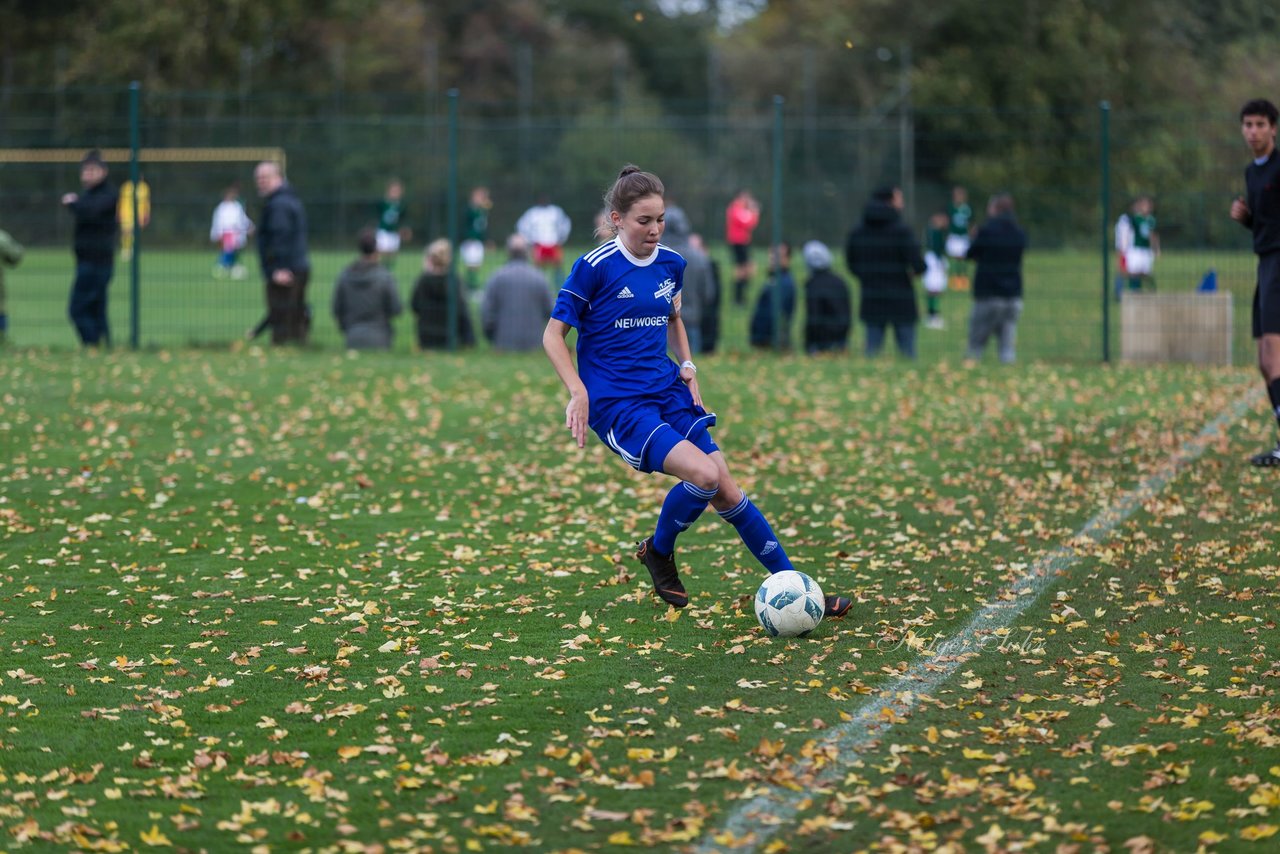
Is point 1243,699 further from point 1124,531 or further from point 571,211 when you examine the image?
point 571,211

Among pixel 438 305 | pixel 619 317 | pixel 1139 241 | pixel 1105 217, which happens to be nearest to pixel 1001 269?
pixel 1105 217

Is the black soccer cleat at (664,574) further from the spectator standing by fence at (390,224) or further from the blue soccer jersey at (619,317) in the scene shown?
the spectator standing by fence at (390,224)

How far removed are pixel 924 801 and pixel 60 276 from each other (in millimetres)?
22859

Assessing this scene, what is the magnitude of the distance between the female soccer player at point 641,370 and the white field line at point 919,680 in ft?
2.14

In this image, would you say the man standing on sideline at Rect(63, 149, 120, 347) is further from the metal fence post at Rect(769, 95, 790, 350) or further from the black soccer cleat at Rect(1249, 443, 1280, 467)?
the black soccer cleat at Rect(1249, 443, 1280, 467)

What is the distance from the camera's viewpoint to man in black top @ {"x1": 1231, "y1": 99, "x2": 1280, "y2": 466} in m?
9.80

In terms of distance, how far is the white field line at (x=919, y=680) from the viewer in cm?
464

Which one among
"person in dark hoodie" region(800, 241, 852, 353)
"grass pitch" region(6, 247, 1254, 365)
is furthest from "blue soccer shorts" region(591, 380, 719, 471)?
"grass pitch" region(6, 247, 1254, 365)

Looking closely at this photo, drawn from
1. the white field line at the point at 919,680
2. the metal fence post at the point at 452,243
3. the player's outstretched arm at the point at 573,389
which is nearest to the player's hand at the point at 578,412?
the player's outstretched arm at the point at 573,389

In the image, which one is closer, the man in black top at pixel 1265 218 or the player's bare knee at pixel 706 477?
the player's bare knee at pixel 706 477

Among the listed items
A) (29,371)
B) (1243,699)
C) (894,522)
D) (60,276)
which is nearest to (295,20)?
(60,276)

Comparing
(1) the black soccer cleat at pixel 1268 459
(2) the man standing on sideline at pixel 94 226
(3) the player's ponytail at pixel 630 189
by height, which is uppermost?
(2) the man standing on sideline at pixel 94 226

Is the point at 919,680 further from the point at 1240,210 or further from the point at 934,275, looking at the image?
the point at 934,275

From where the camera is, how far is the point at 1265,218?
32.7 ft
